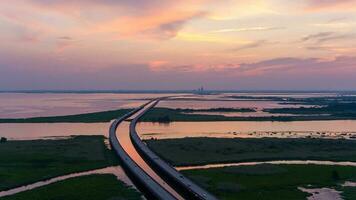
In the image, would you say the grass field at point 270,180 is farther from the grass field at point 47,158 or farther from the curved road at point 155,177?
the grass field at point 47,158

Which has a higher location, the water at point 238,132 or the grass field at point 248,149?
the grass field at point 248,149

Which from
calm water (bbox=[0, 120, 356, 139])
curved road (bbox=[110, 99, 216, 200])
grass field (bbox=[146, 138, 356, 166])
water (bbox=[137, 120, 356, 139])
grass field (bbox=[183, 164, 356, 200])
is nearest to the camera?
curved road (bbox=[110, 99, 216, 200])

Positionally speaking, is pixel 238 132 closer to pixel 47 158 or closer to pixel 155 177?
pixel 47 158

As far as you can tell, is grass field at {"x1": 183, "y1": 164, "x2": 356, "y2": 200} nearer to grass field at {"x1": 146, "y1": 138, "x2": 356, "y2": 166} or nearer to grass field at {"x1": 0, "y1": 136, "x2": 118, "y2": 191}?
grass field at {"x1": 146, "y1": 138, "x2": 356, "y2": 166}

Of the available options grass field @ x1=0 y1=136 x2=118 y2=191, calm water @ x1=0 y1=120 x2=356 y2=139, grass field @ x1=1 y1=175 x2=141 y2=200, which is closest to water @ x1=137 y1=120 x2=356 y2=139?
calm water @ x1=0 y1=120 x2=356 y2=139

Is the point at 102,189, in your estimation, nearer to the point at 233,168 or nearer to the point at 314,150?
the point at 233,168

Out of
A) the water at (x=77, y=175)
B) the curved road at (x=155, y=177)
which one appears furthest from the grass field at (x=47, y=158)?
the curved road at (x=155, y=177)
